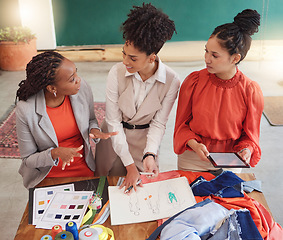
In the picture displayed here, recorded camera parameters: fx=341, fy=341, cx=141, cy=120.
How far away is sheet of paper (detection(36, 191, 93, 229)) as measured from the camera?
5.00 ft

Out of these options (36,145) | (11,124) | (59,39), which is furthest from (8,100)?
(36,145)

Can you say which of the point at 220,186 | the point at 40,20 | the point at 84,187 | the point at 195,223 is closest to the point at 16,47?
the point at 40,20

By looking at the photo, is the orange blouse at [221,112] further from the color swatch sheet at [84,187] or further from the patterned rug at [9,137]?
the patterned rug at [9,137]

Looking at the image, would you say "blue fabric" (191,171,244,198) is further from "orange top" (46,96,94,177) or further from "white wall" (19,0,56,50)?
"white wall" (19,0,56,50)

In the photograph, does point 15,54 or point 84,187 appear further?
point 15,54

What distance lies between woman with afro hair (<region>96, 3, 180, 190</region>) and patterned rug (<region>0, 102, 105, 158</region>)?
5.22 ft

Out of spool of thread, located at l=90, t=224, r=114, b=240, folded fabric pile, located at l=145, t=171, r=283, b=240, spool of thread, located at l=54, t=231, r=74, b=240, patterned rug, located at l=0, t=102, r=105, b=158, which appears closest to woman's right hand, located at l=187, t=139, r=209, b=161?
folded fabric pile, located at l=145, t=171, r=283, b=240

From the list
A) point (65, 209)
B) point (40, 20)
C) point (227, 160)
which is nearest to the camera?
point (65, 209)

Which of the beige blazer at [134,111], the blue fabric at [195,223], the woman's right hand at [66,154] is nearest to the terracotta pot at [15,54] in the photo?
the beige blazer at [134,111]

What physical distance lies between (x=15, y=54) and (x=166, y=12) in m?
2.64

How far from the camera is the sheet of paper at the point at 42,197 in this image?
62.0 inches

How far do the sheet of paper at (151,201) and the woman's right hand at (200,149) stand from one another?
16 centimetres

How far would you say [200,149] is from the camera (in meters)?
1.82

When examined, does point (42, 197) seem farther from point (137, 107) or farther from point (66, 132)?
point (137, 107)
